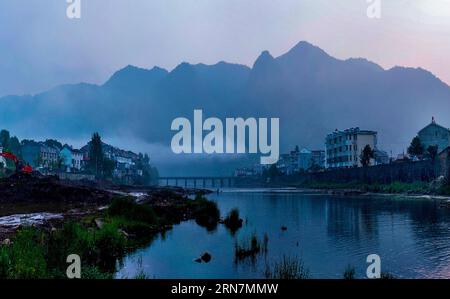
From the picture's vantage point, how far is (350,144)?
416 feet

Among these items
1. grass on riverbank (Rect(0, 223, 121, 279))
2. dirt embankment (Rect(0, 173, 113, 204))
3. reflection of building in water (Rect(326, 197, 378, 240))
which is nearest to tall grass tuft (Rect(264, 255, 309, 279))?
grass on riverbank (Rect(0, 223, 121, 279))

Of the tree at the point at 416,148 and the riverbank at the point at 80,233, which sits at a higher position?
the tree at the point at 416,148

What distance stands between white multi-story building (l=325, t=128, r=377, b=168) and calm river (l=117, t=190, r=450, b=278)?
79.4 m

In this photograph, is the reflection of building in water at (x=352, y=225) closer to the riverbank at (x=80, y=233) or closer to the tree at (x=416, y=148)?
the riverbank at (x=80, y=233)

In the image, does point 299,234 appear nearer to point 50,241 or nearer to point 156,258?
point 156,258

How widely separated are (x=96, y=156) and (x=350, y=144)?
7186 centimetres

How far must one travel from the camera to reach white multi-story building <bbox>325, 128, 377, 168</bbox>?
125 m

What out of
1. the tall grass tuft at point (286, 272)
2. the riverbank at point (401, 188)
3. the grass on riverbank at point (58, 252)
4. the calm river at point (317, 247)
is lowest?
the calm river at point (317, 247)

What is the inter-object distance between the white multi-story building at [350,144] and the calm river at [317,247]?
3128 inches

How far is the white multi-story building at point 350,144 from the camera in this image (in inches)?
4929

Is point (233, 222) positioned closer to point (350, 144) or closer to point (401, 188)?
point (401, 188)

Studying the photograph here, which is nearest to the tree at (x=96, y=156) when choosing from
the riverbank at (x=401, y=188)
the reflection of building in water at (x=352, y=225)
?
the riverbank at (x=401, y=188)

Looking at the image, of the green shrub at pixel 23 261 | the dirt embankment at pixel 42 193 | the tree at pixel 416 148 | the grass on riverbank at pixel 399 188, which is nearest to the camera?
the green shrub at pixel 23 261
